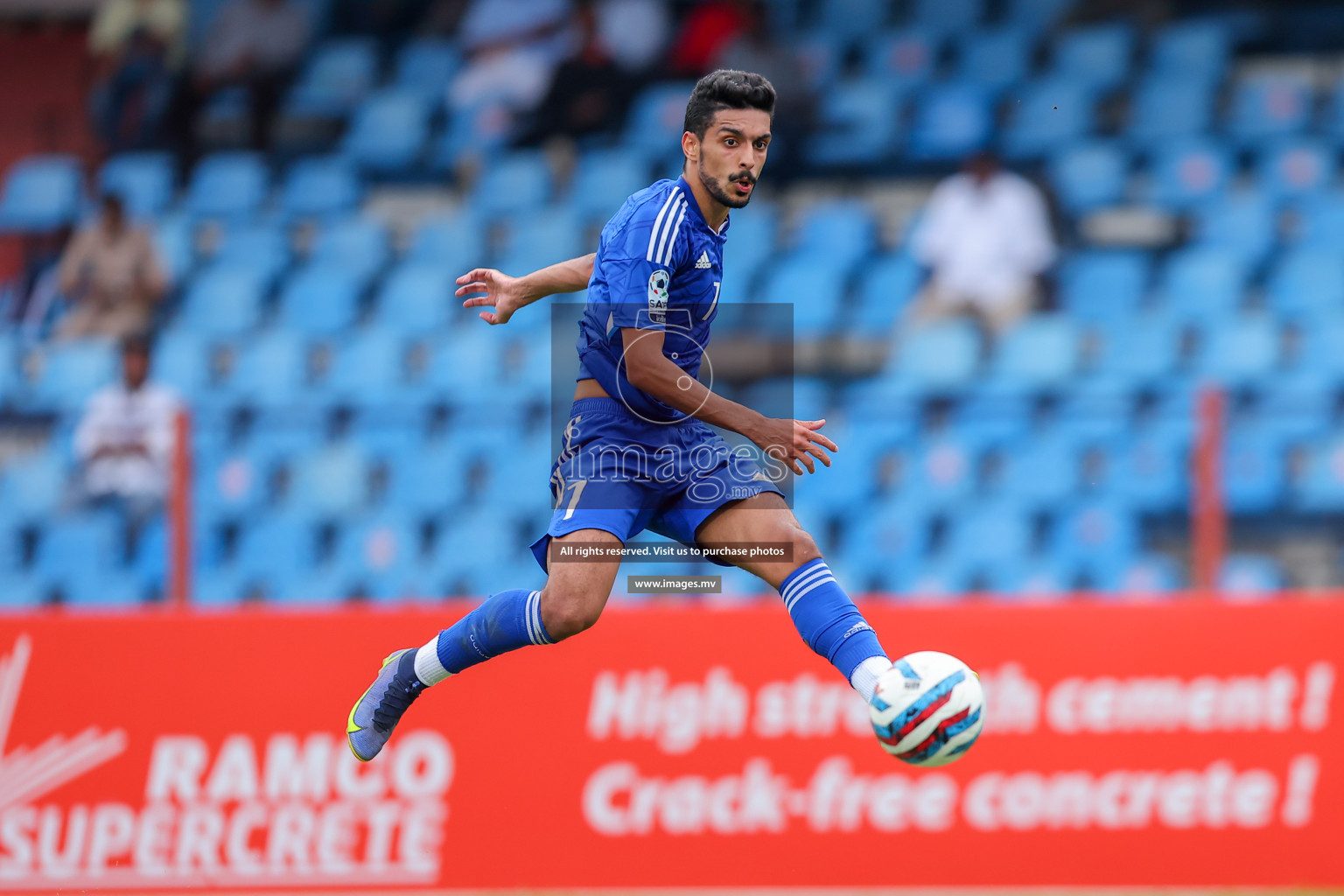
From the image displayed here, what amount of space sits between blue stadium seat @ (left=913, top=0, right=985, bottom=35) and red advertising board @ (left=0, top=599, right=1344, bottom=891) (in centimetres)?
659

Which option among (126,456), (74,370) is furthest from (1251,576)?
(74,370)

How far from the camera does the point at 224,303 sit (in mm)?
11086

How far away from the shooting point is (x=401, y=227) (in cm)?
1184

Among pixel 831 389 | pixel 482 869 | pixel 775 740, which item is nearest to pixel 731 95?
pixel 775 740

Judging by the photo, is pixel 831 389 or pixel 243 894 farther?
pixel 831 389

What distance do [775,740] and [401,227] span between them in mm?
6257

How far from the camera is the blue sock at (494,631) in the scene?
4859 mm

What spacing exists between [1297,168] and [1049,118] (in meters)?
1.80

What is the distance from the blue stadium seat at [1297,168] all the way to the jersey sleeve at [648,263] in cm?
775

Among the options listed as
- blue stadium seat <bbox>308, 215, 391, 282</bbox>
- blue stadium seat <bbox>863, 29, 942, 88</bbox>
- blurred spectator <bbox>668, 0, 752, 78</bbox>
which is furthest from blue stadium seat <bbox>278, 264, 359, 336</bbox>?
blue stadium seat <bbox>863, 29, 942, 88</bbox>

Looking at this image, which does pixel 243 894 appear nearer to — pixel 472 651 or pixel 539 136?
pixel 472 651

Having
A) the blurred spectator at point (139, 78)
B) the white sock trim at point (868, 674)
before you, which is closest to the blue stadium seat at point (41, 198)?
the blurred spectator at point (139, 78)

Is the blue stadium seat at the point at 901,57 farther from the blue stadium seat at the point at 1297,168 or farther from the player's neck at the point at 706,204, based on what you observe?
the player's neck at the point at 706,204

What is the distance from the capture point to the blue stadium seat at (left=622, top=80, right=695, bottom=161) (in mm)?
11711
